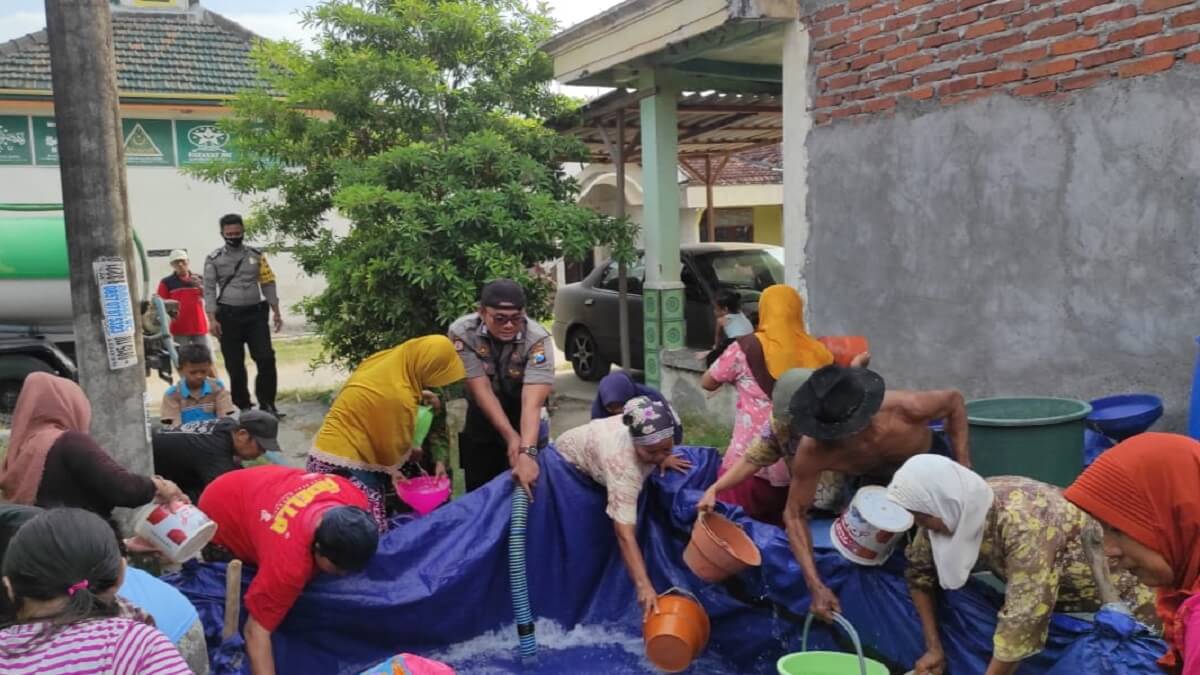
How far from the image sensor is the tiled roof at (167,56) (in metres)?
14.3

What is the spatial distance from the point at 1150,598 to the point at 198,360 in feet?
15.3

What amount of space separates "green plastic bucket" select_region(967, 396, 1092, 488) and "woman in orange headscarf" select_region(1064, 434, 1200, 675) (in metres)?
1.35

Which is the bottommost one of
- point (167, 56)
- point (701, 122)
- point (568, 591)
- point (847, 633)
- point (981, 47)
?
point (568, 591)

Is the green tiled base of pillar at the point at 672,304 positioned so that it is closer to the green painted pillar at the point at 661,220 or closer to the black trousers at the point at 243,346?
the green painted pillar at the point at 661,220

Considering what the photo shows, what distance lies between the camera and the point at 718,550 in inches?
139

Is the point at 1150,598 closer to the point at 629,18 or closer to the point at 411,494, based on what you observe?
the point at 411,494

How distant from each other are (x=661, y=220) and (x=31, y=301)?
5086 millimetres

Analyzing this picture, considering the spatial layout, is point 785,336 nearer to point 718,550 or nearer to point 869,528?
point 718,550

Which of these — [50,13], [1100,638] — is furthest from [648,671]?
[50,13]

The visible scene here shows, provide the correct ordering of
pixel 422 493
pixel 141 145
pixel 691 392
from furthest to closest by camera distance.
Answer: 1. pixel 141 145
2. pixel 691 392
3. pixel 422 493

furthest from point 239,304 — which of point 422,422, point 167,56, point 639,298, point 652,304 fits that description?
point 167,56

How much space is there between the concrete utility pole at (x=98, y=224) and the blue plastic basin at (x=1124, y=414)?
3.91m

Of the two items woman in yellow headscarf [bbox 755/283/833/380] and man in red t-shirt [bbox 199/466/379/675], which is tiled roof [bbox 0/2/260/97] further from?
man in red t-shirt [bbox 199/466/379/675]

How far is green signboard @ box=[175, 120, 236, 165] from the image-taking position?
572 inches
